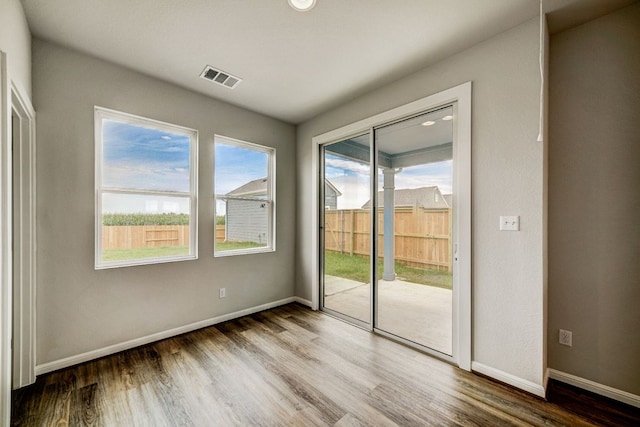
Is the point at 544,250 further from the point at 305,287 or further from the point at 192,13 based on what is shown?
the point at 192,13

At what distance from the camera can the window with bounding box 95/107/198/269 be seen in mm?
2529

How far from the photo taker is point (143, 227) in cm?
274

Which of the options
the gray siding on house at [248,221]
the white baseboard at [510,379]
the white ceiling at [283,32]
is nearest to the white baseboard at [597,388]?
the white baseboard at [510,379]

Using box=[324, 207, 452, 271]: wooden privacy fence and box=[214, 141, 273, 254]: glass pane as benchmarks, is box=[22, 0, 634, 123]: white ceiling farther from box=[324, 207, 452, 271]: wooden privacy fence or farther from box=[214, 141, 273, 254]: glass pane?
box=[324, 207, 452, 271]: wooden privacy fence

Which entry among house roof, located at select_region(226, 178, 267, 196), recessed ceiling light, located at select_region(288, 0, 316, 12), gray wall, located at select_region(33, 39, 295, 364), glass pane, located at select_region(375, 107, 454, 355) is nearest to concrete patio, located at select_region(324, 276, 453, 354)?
glass pane, located at select_region(375, 107, 454, 355)

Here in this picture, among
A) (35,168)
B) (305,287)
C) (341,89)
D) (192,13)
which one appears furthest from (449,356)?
(35,168)

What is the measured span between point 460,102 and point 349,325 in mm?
2633

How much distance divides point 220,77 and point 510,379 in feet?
12.2

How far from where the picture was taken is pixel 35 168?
2111 millimetres

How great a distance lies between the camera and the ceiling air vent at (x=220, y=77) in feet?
8.58

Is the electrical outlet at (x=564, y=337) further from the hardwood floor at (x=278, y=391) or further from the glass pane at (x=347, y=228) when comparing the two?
the glass pane at (x=347, y=228)

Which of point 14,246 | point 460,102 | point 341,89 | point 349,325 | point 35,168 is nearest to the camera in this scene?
point 14,246

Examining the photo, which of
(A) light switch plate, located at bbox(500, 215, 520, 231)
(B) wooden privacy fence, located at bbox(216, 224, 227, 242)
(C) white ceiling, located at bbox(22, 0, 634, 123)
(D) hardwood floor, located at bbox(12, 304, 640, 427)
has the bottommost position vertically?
(D) hardwood floor, located at bbox(12, 304, 640, 427)

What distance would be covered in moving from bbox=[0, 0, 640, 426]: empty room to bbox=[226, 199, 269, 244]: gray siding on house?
0.32 meters
